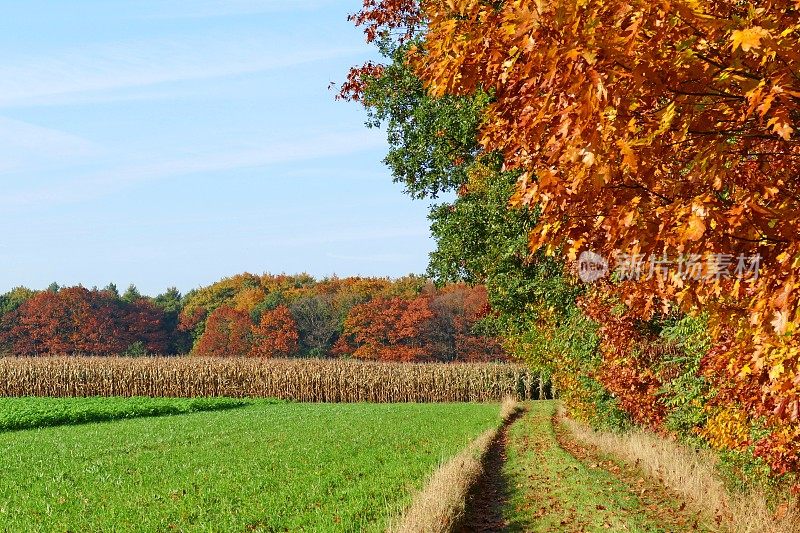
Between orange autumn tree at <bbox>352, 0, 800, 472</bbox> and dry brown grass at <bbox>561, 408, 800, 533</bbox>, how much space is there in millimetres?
5396

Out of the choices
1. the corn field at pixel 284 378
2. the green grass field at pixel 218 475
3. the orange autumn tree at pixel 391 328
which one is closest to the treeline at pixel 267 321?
the orange autumn tree at pixel 391 328

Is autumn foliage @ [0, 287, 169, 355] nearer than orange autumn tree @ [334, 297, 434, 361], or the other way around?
orange autumn tree @ [334, 297, 434, 361]

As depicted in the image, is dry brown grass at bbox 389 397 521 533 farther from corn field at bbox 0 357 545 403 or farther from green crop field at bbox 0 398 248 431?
corn field at bbox 0 357 545 403

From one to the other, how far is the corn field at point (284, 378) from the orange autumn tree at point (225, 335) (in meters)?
33.5

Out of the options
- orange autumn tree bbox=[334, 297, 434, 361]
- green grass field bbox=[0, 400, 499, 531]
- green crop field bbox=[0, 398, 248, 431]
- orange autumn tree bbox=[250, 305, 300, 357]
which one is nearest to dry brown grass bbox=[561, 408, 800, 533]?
green grass field bbox=[0, 400, 499, 531]

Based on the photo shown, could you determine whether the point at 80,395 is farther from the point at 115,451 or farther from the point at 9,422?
the point at 115,451

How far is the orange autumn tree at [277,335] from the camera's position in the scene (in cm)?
8100

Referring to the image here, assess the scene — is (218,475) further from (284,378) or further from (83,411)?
(284,378)

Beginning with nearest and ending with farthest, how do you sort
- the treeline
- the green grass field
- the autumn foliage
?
the green grass field → the treeline → the autumn foliage

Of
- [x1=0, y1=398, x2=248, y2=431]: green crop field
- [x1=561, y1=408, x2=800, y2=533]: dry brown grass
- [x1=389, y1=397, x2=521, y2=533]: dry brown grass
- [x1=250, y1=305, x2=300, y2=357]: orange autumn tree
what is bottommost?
[x1=0, y1=398, x2=248, y2=431]: green crop field

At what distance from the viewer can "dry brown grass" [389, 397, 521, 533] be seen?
894cm

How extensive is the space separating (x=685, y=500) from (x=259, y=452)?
9.47m

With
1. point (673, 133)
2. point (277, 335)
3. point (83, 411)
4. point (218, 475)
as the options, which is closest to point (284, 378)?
point (83, 411)

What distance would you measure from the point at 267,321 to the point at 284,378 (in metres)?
33.3
